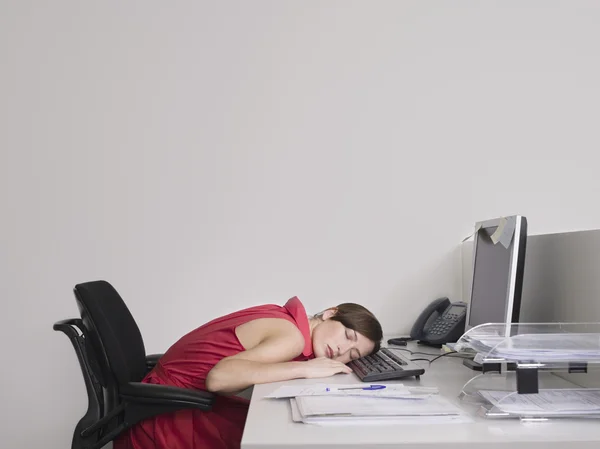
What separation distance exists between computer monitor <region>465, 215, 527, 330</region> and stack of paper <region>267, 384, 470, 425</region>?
0.36 m

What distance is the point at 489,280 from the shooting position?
204 cm

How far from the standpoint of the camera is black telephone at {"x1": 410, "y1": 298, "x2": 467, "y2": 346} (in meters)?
2.47

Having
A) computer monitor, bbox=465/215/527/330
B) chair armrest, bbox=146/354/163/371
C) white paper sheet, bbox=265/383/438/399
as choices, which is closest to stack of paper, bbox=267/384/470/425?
white paper sheet, bbox=265/383/438/399

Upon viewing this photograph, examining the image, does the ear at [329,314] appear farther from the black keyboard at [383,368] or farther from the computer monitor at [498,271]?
the computer monitor at [498,271]

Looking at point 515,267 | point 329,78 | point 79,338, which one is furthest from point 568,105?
point 79,338

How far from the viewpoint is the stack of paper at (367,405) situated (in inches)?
51.8

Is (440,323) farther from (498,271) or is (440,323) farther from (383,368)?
(383,368)

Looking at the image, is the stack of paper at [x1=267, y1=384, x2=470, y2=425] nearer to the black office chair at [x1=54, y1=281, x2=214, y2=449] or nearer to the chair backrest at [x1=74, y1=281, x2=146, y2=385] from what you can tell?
the black office chair at [x1=54, y1=281, x2=214, y2=449]

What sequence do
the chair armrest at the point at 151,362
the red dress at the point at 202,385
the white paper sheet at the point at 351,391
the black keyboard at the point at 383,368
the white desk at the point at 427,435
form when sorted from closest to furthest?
the white desk at the point at 427,435 → the white paper sheet at the point at 351,391 → the black keyboard at the point at 383,368 → the red dress at the point at 202,385 → the chair armrest at the point at 151,362

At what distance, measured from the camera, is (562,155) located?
2832mm

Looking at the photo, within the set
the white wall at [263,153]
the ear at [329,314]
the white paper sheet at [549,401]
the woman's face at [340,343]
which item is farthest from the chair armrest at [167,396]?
the white wall at [263,153]

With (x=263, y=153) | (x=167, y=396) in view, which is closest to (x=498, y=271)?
(x=167, y=396)

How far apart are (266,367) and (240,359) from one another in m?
0.08

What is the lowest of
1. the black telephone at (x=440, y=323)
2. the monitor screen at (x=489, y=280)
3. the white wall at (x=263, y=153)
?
the black telephone at (x=440, y=323)
